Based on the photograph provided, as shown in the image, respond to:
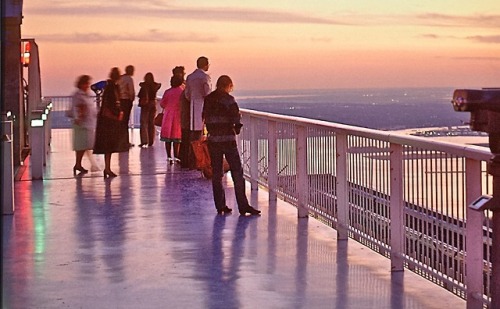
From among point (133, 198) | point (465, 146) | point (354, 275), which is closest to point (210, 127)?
point (133, 198)

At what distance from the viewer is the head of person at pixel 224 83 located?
1423 centimetres

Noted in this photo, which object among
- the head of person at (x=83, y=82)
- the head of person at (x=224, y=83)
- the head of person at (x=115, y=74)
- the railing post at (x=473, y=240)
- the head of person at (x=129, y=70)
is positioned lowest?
the railing post at (x=473, y=240)

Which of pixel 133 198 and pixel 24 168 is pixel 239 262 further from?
pixel 24 168

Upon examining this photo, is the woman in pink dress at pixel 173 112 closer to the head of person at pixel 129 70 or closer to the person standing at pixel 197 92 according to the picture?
the person standing at pixel 197 92

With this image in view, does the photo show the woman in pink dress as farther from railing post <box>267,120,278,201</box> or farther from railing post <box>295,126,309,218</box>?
railing post <box>295,126,309,218</box>

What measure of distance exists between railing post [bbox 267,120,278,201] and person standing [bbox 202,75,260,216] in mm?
1095

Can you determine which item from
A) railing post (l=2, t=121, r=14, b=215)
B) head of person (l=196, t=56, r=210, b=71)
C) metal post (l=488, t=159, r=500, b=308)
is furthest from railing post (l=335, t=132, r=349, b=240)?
head of person (l=196, t=56, r=210, b=71)

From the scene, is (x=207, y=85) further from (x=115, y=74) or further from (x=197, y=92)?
(x=115, y=74)

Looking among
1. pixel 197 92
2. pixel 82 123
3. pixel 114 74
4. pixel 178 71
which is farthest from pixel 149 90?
pixel 197 92

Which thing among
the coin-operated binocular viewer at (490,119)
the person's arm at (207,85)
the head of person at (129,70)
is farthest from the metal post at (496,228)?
the head of person at (129,70)

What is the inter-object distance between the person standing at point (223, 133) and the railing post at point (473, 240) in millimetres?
6176

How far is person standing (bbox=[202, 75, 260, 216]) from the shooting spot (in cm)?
1427

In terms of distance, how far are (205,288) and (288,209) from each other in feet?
18.2

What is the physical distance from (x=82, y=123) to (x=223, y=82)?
7.11 meters
